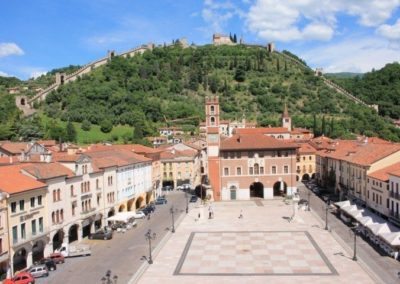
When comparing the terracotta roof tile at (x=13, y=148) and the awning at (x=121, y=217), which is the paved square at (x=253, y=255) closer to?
the awning at (x=121, y=217)

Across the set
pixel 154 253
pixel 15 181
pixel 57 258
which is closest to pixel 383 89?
pixel 154 253

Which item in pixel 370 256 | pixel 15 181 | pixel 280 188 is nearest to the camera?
pixel 15 181

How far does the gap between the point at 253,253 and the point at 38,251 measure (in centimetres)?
1889

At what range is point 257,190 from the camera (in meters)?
80.2

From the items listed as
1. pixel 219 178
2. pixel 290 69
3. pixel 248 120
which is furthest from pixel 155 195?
pixel 290 69

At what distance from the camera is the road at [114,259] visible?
35406mm

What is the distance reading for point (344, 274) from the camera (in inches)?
1369

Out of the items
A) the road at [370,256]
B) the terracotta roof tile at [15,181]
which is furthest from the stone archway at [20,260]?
the road at [370,256]

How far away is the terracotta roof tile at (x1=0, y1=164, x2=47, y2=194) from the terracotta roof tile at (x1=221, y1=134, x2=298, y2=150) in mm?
37954

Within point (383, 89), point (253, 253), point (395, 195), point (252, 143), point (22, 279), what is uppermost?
point (383, 89)

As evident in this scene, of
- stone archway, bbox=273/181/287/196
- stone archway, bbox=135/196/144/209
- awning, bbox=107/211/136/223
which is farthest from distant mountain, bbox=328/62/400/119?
awning, bbox=107/211/136/223

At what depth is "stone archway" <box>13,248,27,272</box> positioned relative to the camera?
3878 centimetres

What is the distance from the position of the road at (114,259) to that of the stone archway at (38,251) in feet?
8.58

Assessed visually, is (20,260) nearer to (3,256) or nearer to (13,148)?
(3,256)
